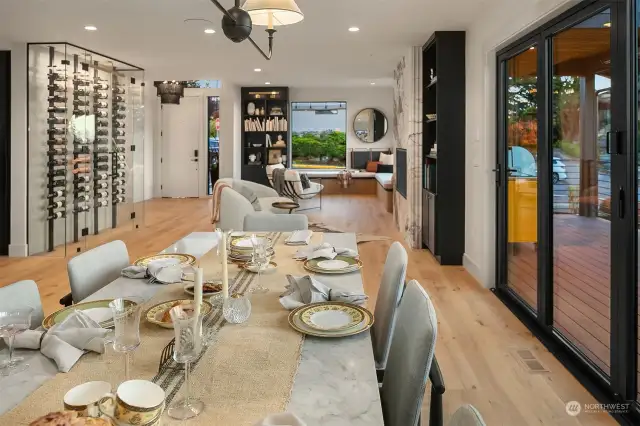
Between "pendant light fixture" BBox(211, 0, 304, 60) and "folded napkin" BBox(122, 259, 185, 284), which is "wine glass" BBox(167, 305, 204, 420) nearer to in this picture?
"folded napkin" BBox(122, 259, 185, 284)

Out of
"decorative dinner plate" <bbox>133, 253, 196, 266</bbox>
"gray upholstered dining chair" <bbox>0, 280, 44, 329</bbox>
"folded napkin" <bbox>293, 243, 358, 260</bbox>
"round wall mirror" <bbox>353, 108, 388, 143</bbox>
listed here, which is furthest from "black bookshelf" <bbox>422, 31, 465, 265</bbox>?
"round wall mirror" <bbox>353, 108, 388, 143</bbox>

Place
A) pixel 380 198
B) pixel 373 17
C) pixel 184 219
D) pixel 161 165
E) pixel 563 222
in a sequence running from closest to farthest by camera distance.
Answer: pixel 563 222 → pixel 373 17 → pixel 184 219 → pixel 380 198 → pixel 161 165

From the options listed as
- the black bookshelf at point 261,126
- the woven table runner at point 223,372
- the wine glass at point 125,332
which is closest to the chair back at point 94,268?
the woven table runner at point 223,372

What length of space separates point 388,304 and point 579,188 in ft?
5.54

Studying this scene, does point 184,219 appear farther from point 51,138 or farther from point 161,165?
point 161,165

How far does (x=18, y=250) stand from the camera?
5762mm

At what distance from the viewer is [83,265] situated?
2039mm

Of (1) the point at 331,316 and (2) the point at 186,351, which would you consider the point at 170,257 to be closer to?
(1) the point at 331,316

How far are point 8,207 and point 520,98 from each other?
5599 mm

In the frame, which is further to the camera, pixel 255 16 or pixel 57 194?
pixel 57 194

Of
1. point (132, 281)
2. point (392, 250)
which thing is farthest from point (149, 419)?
point (392, 250)

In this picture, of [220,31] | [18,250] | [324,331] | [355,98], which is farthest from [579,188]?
[355,98]

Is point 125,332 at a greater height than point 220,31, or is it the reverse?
point 220,31
